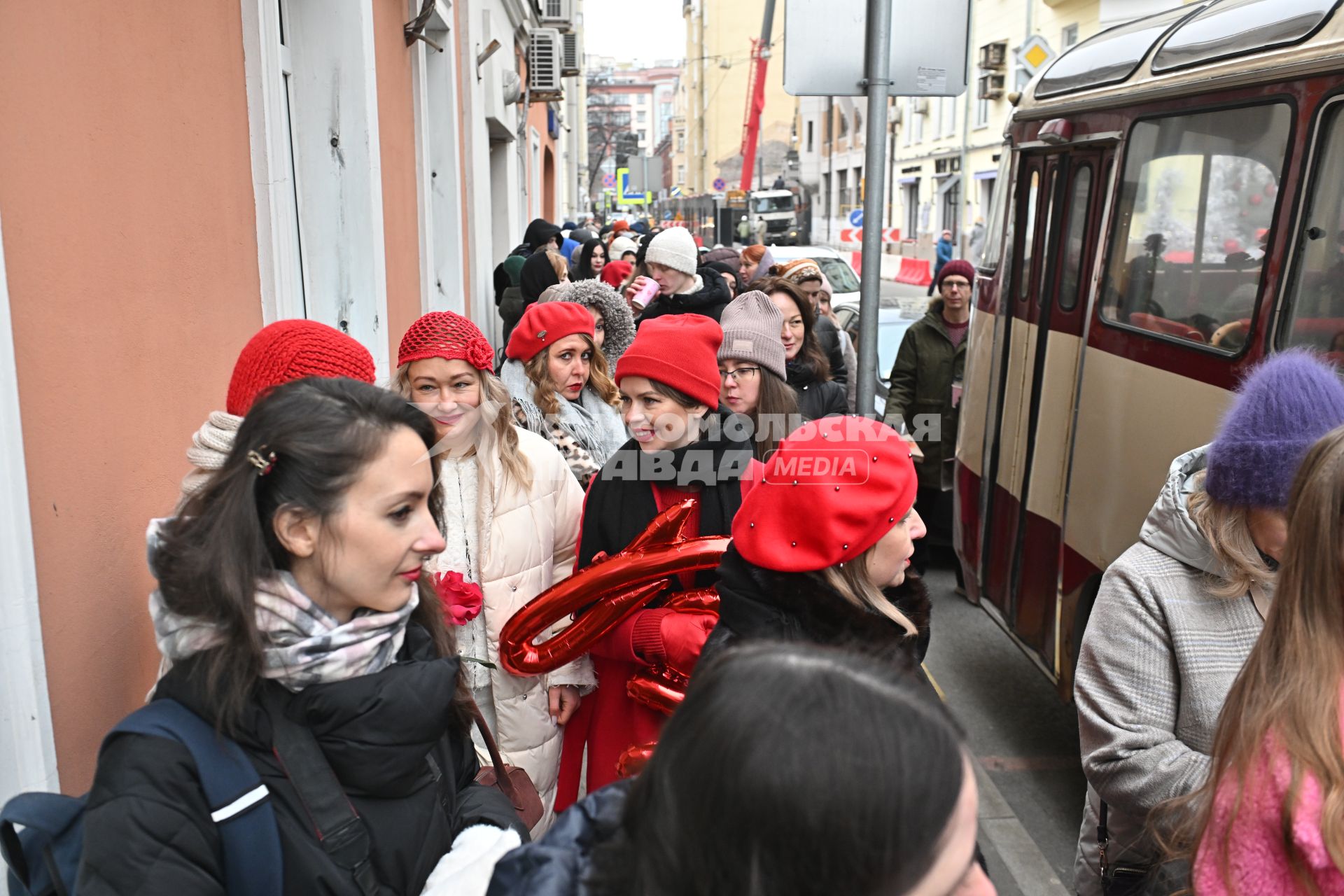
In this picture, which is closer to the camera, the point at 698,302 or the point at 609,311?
the point at 609,311

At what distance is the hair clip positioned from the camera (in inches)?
64.4

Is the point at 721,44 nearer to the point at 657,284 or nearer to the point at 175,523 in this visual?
the point at 657,284

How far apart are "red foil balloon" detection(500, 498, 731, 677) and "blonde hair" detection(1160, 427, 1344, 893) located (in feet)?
4.11

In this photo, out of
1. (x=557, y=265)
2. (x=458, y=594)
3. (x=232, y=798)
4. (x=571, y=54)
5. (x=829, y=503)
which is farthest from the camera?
(x=571, y=54)

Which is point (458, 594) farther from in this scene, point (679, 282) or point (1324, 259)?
point (679, 282)

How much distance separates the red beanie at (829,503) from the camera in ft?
6.89

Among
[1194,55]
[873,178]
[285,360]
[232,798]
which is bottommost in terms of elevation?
[232,798]

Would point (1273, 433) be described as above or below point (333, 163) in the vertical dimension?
below

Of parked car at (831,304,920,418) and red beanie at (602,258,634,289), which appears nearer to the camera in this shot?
parked car at (831,304,920,418)

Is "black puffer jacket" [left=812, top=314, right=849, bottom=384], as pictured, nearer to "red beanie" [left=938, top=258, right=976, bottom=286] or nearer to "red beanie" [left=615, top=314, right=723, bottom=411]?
"red beanie" [left=938, top=258, right=976, bottom=286]

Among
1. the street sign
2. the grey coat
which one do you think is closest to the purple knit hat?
the grey coat

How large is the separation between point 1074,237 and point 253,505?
4.27m

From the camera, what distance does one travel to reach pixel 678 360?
10.2ft

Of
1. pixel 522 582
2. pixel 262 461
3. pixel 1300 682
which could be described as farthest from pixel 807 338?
pixel 262 461
